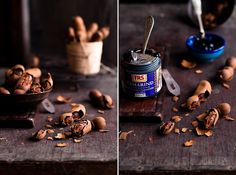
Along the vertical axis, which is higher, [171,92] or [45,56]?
[171,92]

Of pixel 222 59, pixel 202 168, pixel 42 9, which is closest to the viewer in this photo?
pixel 202 168

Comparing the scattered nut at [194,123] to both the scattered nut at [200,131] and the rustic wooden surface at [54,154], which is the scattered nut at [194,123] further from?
the rustic wooden surface at [54,154]

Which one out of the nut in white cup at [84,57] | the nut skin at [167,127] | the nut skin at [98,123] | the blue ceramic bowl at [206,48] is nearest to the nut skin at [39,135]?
the nut skin at [98,123]

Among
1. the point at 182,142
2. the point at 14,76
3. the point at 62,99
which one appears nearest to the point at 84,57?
the point at 62,99

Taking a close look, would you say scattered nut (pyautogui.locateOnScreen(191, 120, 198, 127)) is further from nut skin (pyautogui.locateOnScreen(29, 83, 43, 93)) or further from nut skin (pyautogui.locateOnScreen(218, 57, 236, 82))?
nut skin (pyautogui.locateOnScreen(29, 83, 43, 93))

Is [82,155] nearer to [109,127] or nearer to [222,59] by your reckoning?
[109,127]

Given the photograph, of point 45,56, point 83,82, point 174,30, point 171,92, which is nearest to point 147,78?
point 171,92

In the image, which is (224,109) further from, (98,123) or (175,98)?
Answer: (98,123)
